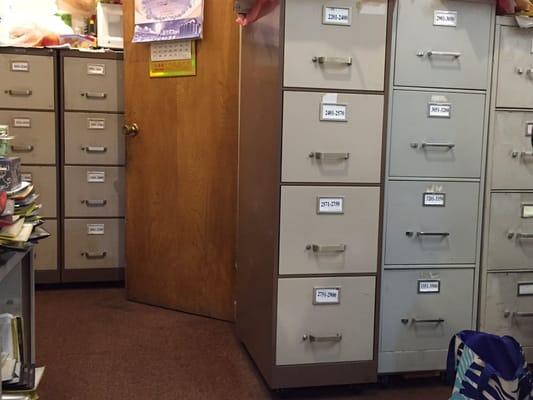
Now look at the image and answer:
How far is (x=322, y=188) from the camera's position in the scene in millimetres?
1964

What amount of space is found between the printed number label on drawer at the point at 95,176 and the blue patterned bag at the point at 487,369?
2138 millimetres

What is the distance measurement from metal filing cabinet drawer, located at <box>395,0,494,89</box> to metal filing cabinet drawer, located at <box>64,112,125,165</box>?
180 cm

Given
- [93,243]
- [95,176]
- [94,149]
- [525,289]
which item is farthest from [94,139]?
[525,289]

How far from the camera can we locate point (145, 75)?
299 centimetres

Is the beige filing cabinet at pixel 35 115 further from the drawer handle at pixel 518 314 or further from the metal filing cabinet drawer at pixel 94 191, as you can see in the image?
the drawer handle at pixel 518 314

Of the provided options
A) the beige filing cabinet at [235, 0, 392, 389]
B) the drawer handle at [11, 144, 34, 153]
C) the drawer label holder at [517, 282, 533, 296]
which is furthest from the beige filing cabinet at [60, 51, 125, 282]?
the drawer label holder at [517, 282, 533, 296]

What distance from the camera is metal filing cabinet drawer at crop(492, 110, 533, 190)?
2.15m

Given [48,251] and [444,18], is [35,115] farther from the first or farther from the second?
[444,18]

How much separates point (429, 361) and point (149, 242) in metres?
1.54

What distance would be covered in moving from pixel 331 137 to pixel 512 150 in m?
0.71

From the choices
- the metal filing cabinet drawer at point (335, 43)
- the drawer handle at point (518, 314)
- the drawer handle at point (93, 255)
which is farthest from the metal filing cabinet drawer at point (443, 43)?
the drawer handle at point (93, 255)

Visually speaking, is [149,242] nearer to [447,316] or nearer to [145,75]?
[145,75]

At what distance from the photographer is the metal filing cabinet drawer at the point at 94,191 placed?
10.8 feet

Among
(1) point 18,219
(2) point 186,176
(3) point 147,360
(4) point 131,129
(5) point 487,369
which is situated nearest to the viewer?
(1) point 18,219
